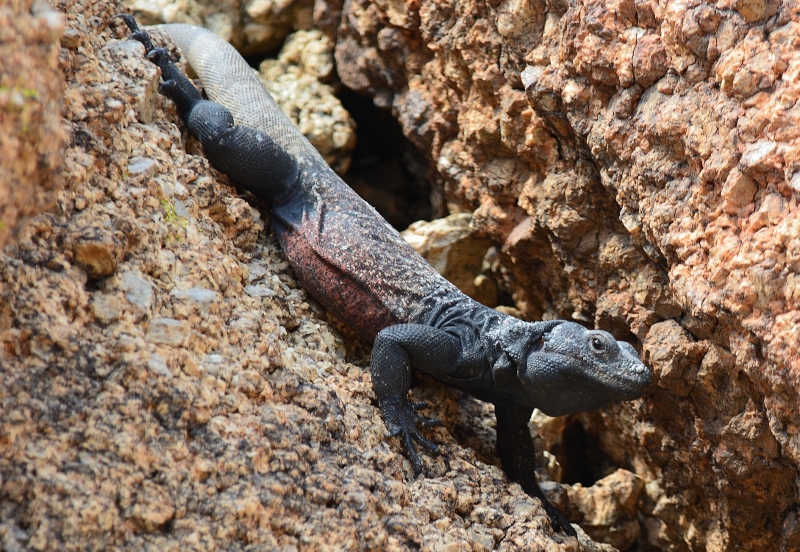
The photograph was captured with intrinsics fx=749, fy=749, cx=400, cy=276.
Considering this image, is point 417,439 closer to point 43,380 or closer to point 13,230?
point 43,380

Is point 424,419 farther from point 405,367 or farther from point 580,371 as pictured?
point 580,371

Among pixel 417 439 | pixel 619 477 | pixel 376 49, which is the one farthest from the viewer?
pixel 376 49

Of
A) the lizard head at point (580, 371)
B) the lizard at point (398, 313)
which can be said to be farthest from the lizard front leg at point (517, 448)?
the lizard head at point (580, 371)

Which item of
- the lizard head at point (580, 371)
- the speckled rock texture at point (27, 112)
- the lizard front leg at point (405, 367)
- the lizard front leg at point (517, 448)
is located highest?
the speckled rock texture at point (27, 112)

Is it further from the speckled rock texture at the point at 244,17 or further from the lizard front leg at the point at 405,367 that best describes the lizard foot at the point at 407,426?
the speckled rock texture at the point at 244,17

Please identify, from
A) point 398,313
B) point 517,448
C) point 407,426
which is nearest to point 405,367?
point 407,426

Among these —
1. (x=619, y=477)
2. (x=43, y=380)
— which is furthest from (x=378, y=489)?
(x=619, y=477)
